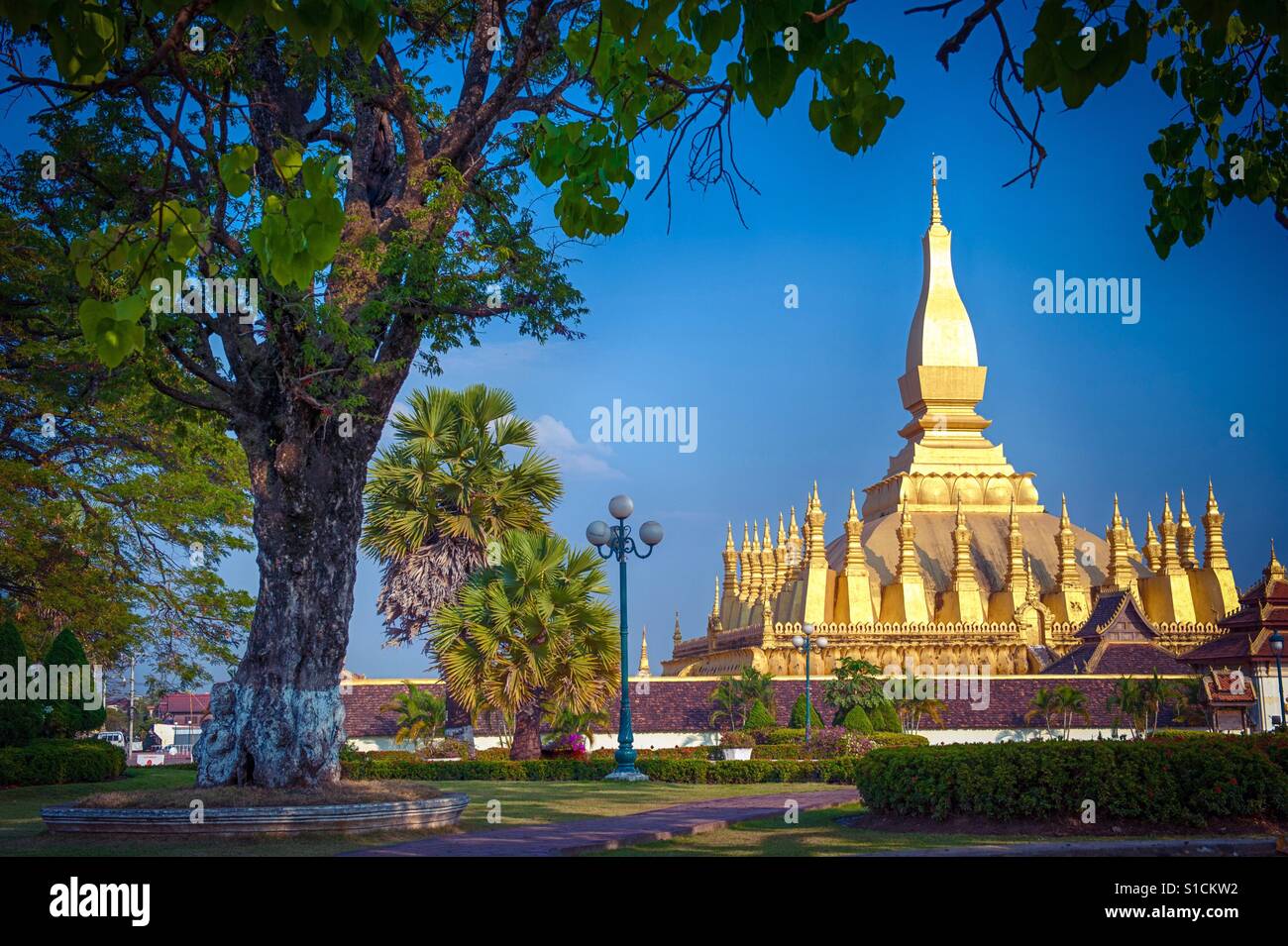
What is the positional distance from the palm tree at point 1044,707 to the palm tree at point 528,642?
44.3 ft

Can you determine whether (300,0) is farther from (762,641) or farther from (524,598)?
(762,641)

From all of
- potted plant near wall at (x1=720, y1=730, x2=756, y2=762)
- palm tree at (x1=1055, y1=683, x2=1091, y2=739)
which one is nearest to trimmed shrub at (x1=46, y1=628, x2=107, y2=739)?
potted plant near wall at (x1=720, y1=730, x2=756, y2=762)

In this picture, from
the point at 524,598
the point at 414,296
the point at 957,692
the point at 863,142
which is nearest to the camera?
the point at 863,142

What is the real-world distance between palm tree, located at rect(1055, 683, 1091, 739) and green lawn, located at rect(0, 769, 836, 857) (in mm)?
14098

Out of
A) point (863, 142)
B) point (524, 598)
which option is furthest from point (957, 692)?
point (863, 142)

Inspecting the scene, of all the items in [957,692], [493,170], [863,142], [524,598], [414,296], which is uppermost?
[493,170]

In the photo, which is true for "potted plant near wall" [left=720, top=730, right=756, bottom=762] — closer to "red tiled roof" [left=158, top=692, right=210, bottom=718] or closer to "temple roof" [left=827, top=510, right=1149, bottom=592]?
"temple roof" [left=827, top=510, right=1149, bottom=592]

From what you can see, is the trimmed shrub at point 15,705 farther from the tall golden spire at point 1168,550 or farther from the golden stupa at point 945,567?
the tall golden spire at point 1168,550

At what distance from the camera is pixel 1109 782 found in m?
12.9

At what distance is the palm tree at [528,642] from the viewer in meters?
27.4

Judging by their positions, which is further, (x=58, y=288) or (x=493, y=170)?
(x=493, y=170)

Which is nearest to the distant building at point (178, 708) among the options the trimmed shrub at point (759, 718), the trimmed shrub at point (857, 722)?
the trimmed shrub at point (759, 718)
